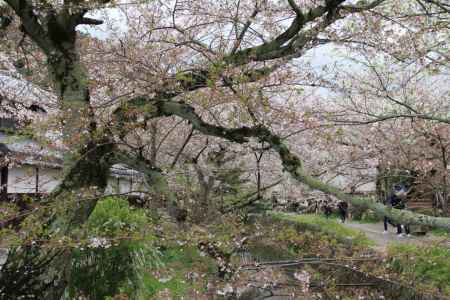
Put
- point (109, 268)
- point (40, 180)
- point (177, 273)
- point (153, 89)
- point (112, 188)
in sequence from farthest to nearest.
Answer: point (112, 188) → point (40, 180) → point (109, 268) → point (177, 273) → point (153, 89)

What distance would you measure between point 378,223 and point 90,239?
17935mm

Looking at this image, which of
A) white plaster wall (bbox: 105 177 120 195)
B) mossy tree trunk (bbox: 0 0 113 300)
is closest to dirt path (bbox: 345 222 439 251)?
white plaster wall (bbox: 105 177 120 195)

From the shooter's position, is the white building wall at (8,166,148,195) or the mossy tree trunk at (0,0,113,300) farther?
the white building wall at (8,166,148,195)

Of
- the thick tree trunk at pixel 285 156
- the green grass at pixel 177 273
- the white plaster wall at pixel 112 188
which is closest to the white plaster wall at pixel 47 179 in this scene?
the white plaster wall at pixel 112 188

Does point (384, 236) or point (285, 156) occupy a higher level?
point (285, 156)

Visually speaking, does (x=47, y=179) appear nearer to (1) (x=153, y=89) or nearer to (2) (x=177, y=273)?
(2) (x=177, y=273)

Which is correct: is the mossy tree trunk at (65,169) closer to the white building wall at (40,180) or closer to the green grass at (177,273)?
the white building wall at (40,180)

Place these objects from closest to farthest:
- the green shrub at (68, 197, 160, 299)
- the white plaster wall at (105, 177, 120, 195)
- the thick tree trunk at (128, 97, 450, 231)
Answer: the thick tree trunk at (128, 97, 450, 231) < the green shrub at (68, 197, 160, 299) < the white plaster wall at (105, 177, 120, 195)

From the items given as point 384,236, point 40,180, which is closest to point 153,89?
point 40,180

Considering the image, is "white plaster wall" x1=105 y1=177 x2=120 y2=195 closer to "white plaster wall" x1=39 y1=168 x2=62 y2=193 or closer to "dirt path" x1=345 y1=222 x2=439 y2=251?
"white plaster wall" x1=39 y1=168 x2=62 y2=193

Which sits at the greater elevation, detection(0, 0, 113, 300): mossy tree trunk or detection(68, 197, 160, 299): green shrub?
detection(0, 0, 113, 300): mossy tree trunk

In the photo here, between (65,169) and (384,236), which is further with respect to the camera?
(384,236)

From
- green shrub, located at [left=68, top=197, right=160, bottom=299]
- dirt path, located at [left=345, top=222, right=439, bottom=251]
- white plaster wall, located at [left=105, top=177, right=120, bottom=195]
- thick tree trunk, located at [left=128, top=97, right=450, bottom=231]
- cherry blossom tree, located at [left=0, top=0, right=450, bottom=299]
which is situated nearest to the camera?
thick tree trunk, located at [left=128, top=97, right=450, bottom=231]

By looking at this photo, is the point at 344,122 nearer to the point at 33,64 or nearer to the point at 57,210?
Result: the point at 57,210
